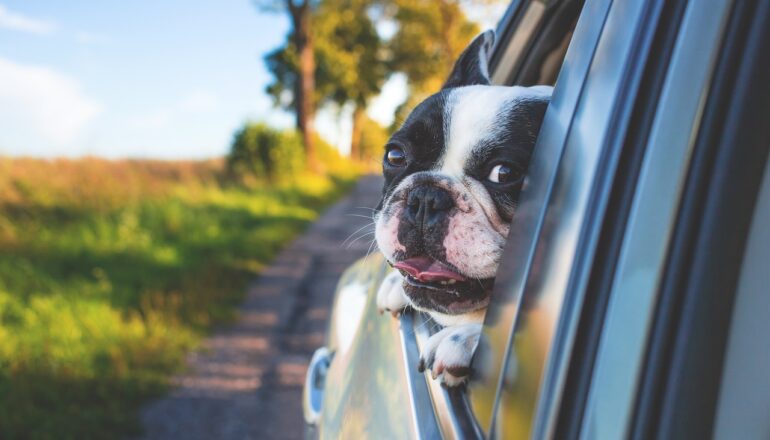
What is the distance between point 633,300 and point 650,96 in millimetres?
272

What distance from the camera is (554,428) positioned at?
31.2 inches

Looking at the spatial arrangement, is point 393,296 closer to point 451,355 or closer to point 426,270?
point 426,270

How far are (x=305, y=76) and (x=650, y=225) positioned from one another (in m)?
19.5

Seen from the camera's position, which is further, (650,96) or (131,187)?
(131,187)

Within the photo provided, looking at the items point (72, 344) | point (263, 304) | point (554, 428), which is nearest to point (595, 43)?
point (554, 428)

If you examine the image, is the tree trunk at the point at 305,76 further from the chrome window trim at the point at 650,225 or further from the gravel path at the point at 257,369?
the chrome window trim at the point at 650,225

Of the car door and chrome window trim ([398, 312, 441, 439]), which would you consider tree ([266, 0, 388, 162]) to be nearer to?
the car door

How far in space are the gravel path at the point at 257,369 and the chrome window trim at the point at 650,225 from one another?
11.0ft

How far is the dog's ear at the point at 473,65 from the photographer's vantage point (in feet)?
6.70

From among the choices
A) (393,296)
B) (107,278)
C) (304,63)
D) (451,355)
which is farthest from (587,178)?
(304,63)

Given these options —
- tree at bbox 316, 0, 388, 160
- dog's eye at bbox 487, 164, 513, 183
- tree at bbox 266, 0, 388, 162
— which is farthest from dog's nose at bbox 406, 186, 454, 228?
tree at bbox 316, 0, 388, 160

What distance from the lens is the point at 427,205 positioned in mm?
1500

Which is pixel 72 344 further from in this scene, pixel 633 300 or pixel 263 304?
pixel 633 300

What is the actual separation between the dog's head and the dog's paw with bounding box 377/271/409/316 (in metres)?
0.17
